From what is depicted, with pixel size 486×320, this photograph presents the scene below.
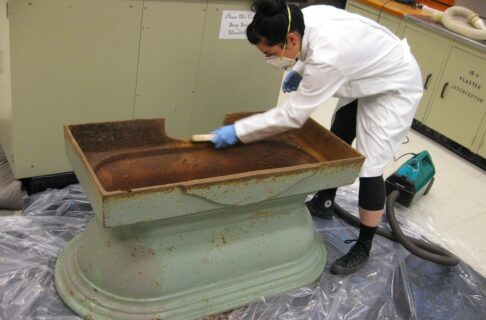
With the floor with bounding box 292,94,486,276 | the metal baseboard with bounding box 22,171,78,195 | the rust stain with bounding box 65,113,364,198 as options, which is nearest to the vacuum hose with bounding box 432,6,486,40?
the floor with bounding box 292,94,486,276

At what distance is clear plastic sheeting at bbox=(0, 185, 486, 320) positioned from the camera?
61.2 inches

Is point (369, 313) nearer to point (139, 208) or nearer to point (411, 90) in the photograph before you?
point (411, 90)

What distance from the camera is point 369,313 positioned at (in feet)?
5.52

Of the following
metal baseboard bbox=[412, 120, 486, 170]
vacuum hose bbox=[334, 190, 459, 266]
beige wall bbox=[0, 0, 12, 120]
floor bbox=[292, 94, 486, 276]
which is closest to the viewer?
beige wall bbox=[0, 0, 12, 120]

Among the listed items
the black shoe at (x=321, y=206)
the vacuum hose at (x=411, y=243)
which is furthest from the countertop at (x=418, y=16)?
the black shoe at (x=321, y=206)

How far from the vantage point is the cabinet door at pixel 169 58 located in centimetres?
194

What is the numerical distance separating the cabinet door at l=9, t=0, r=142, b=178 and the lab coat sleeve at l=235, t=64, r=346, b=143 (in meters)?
0.70

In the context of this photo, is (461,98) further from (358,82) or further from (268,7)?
(268,7)

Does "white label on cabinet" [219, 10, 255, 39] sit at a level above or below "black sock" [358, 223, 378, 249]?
above

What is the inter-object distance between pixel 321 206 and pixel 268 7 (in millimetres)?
1047

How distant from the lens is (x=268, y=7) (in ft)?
4.50

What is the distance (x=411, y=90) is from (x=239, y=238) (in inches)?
31.4

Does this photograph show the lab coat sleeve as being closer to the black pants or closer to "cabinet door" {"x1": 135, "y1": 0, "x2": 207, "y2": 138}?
the black pants

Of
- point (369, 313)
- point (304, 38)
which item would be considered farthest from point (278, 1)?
point (369, 313)
